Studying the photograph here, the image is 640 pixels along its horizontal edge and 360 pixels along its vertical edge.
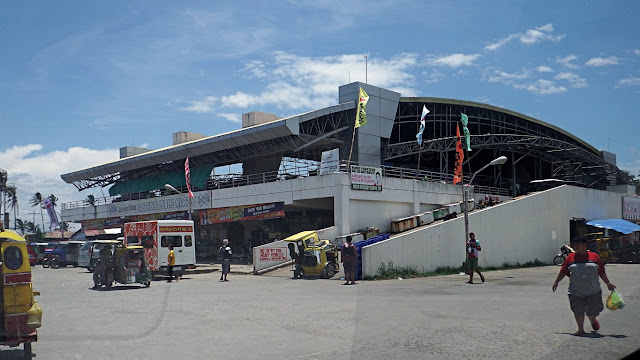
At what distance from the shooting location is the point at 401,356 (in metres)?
7.73

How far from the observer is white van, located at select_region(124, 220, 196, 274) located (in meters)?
25.6

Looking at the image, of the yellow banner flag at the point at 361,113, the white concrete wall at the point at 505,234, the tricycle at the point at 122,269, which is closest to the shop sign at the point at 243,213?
the yellow banner flag at the point at 361,113

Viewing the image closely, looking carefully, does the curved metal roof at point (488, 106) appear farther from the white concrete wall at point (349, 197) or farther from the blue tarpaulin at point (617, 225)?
the blue tarpaulin at point (617, 225)

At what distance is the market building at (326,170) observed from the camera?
30984mm

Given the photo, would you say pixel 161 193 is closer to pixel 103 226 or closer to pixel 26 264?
pixel 103 226

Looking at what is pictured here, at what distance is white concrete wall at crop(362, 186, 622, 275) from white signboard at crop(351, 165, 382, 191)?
413cm

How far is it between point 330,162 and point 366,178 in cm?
212

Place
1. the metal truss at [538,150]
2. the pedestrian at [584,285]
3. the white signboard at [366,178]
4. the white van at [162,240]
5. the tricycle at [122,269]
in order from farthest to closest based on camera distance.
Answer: the metal truss at [538,150] → the white signboard at [366,178] → the white van at [162,240] → the tricycle at [122,269] → the pedestrian at [584,285]

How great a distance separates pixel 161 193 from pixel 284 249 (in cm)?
2454

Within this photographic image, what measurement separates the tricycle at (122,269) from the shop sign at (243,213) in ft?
41.8

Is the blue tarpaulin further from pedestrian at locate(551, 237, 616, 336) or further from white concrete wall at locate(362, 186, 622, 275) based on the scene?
pedestrian at locate(551, 237, 616, 336)

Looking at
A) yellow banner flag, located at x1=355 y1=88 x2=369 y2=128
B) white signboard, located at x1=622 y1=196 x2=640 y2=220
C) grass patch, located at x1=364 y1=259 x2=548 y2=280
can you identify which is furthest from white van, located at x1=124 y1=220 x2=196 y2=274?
white signboard, located at x1=622 y1=196 x2=640 y2=220

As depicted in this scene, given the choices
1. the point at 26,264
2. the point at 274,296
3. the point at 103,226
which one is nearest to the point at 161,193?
the point at 103,226

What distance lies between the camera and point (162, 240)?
2598cm
